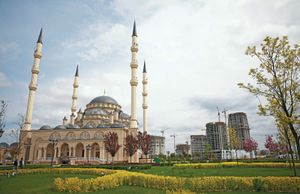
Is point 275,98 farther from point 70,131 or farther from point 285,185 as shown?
point 70,131

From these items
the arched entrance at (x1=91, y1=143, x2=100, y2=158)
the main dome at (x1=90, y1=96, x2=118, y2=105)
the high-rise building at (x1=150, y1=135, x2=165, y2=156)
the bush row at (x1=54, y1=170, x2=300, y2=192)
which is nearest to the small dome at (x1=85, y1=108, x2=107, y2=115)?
the main dome at (x1=90, y1=96, x2=118, y2=105)

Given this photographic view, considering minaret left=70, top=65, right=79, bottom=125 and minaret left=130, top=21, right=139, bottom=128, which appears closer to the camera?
minaret left=130, top=21, right=139, bottom=128

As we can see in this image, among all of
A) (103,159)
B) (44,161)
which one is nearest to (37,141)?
(44,161)

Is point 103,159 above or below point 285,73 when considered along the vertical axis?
below

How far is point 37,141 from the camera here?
4372 cm

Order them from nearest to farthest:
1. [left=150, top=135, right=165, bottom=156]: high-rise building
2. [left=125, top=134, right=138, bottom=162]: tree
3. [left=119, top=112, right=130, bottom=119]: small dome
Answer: [left=125, top=134, right=138, bottom=162]: tree, [left=119, top=112, right=130, bottom=119]: small dome, [left=150, top=135, right=165, bottom=156]: high-rise building

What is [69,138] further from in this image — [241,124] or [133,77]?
[241,124]

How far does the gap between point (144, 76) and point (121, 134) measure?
17482 mm

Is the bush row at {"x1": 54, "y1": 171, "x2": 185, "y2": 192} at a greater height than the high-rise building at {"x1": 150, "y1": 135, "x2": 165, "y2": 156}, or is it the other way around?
the high-rise building at {"x1": 150, "y1": 135, "x2": 165, "y2": 156}

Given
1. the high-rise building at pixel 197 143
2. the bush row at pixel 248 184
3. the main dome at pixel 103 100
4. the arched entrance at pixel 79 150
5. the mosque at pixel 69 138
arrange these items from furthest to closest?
the high-rise building at pixel 197 143 → the main dome at pixel 103 100 → the arched entrance at pixel 79 150 → the mosque at pixel 69 138 → the bush row at pixel 248 184

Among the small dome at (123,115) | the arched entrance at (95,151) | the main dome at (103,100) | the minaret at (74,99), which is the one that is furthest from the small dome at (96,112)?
the arched entrance at (95,151)

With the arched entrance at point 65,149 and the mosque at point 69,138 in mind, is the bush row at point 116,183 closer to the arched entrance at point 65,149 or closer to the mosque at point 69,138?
the mosque at point 69,138

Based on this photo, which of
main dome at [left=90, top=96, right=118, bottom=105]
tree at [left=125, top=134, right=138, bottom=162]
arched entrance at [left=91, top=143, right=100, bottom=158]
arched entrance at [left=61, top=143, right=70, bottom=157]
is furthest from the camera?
main dome at [left=90, top=96, right=118, bottom=105]

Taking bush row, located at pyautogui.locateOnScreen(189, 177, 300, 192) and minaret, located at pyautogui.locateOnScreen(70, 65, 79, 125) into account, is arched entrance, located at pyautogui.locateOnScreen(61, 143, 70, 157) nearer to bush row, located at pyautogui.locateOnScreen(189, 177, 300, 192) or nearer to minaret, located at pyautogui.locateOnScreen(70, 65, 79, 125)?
minaret, located at pyautogui.locateOnScreen(70, 65, 79, 125)
